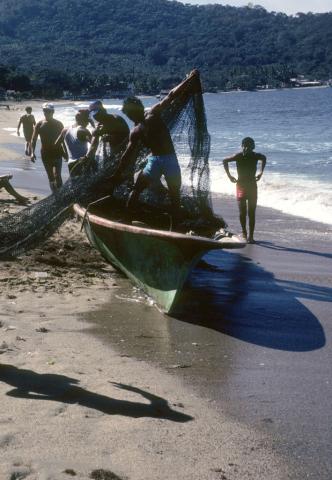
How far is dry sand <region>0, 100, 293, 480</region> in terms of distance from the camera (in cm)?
362

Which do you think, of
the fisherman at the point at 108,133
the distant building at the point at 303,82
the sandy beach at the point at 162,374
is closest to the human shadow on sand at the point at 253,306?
the sandy beach at the point at 162,374

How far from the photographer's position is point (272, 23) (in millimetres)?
187250

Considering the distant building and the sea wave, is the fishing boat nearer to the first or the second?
the sea wave

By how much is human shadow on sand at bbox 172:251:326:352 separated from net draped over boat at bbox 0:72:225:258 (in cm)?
64

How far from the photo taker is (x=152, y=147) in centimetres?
766

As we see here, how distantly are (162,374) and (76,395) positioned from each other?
2.38 feet

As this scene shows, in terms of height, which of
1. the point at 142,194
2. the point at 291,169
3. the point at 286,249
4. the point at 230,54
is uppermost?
the point at 230,54

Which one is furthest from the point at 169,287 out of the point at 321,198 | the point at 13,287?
the point at 321,198

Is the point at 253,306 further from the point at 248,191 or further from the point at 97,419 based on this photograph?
the point at 248,191

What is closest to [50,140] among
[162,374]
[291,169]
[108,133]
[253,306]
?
[108,133]

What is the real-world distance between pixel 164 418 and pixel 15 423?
83cm

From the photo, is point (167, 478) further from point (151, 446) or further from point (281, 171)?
point (281, 171)

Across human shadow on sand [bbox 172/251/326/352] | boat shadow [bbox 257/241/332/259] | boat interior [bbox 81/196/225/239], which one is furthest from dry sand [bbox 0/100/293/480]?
boat shadow [bbox 257/241/332/259]

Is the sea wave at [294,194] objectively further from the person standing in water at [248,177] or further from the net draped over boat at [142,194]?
the net draped over boat at [142,194]
